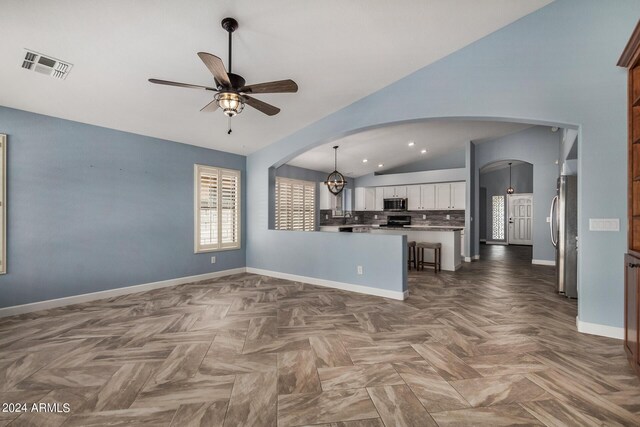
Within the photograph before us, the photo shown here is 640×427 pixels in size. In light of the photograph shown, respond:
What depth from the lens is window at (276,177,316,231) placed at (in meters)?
7.35

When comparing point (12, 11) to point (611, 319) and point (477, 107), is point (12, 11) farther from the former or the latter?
point (611, 319)

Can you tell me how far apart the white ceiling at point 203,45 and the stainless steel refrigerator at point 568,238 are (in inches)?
101

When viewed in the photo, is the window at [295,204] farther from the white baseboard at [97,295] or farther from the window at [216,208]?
the white baseboard at [97,295]

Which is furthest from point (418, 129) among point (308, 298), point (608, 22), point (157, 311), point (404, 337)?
point (157, 311)

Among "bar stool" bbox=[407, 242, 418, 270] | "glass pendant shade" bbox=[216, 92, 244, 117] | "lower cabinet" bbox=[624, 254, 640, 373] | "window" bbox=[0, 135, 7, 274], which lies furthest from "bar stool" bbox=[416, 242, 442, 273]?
"window" bbox=[0, 135, 7, 274]

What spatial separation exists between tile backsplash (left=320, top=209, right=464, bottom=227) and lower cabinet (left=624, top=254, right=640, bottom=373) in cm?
665

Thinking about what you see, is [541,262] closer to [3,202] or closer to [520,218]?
[520,218]

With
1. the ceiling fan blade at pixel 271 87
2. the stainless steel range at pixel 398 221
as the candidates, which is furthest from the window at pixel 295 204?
the ceiling fan blade at pixel 271 87

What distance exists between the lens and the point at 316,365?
93.2 inches

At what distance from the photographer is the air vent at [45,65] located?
2.74 metres

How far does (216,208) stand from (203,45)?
11.0ft

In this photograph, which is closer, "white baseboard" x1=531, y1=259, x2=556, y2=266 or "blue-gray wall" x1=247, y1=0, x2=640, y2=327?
"blue-gray wall" x1=247, y1=0, x2=640, y2=327

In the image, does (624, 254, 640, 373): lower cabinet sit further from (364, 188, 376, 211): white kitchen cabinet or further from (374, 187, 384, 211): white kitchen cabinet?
(364, 188, 376, 211): white kitchen cabinet

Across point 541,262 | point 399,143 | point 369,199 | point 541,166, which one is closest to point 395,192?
point 369,199
